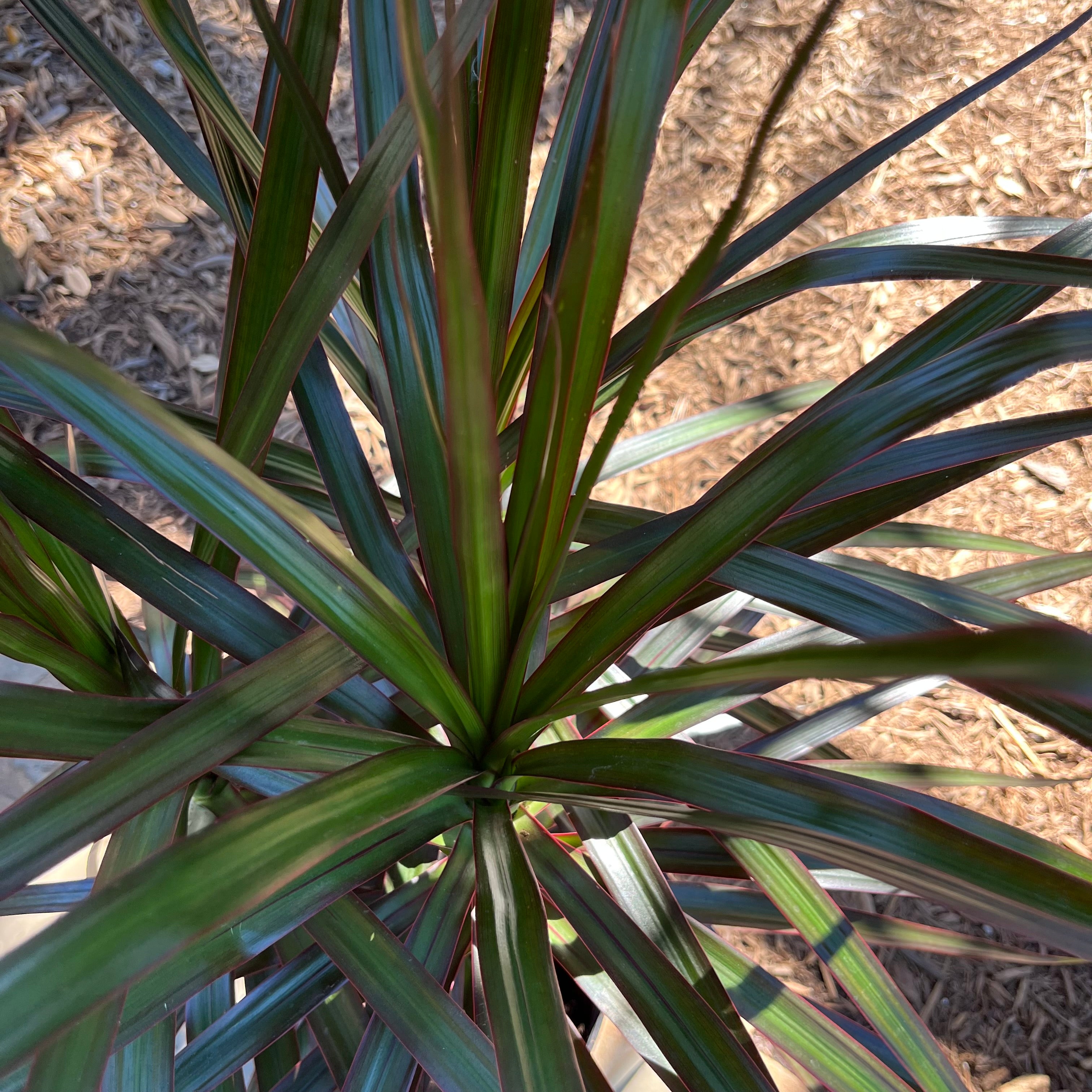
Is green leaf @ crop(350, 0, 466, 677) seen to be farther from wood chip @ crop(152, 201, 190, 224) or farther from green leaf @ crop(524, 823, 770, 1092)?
wood chip @ crop(152, 201, 190, 224)

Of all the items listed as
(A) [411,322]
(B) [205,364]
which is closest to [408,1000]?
(A) [411,322]

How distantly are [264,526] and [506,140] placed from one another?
1.01 feet

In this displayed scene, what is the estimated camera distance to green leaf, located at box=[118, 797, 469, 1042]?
1.23 feet

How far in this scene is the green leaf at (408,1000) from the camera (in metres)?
0.44

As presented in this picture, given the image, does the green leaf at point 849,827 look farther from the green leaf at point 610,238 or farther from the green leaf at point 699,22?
the green leaf at point 699,22

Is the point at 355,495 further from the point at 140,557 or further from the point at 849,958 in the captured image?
the point at 849,958

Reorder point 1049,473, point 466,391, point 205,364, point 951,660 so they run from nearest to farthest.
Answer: point 951,660, point 466,391, point 1049,473, point 205,364

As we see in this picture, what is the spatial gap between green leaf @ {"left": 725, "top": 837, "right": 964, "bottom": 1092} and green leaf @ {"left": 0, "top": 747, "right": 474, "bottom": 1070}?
0.34 metres

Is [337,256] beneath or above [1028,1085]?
above

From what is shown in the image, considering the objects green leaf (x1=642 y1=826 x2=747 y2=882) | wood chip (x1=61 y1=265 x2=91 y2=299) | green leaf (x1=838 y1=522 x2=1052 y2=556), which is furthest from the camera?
wood chip (x1=61 y1=265 x2=91 y2=299)

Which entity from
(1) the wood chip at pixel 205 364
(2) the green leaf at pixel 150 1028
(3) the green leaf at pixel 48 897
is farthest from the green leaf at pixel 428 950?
(1) the wood chip at pixel 205 364

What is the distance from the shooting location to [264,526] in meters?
0.39

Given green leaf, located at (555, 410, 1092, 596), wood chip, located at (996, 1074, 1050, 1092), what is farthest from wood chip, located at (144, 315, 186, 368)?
wood chip, located at (996, 1074, 1050, 1092)

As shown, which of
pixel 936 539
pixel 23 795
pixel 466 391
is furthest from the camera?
pixel 23 795
